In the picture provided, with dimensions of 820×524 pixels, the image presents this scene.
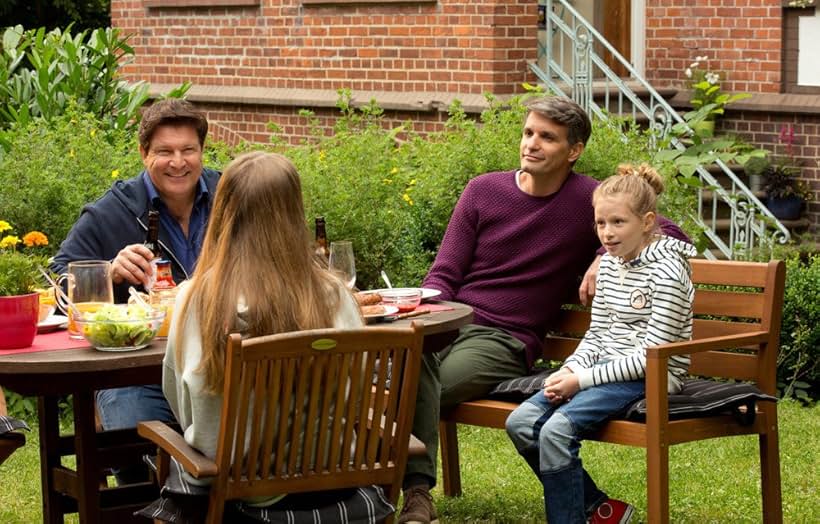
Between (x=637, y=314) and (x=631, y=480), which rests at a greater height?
(x=637, y=314)

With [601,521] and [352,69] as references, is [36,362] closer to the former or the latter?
[601,521]

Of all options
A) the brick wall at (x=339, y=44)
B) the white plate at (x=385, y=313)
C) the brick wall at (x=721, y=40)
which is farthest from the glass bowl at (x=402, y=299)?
the brick wall at (x=721, y=40)

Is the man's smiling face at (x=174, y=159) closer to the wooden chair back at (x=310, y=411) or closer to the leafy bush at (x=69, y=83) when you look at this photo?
the wooden chair back at (x=310, y=411)

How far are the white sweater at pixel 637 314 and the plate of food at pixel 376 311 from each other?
64 centimetres

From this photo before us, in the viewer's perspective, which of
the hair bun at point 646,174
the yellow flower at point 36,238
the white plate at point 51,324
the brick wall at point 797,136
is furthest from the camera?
the brick wall at point 797,136

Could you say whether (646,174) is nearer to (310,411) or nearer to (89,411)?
(310,411)

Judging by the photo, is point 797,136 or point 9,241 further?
point 797,136

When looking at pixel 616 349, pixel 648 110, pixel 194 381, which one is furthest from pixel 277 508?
pixel 648 110

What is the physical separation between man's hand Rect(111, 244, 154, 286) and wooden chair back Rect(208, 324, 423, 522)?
107 centimetres

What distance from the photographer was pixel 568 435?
4.66 metres

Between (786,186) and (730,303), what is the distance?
6.33m

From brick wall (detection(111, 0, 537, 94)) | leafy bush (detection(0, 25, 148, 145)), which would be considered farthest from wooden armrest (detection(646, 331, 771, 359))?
brick wall (detection(111, 0, 537, 94))

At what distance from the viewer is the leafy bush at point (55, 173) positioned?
7.14 metres

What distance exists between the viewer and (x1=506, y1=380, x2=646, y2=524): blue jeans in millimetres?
4656
